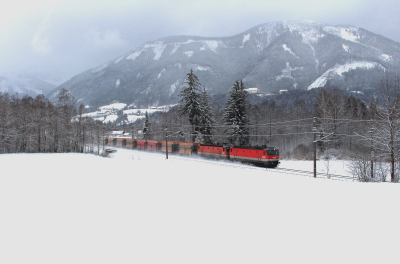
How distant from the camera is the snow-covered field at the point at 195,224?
600 centimetres

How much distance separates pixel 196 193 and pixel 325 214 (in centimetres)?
606

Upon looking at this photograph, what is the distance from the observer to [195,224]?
25.7 ft

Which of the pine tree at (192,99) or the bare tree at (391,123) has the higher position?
the pine tree at (192,99)

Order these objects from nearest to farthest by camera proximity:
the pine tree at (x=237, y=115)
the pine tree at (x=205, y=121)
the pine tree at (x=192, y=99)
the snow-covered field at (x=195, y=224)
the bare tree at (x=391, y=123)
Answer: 1. the snow-covered field at (x=195, y=224)
2. the bare tree at (x=391, y=123)
3. the pine tree at (x=237, y=115)
4. the pine tree at (x=192, y=99)
5. the pine tree at (x=205, y=121)

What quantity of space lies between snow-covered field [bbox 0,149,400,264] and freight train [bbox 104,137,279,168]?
17.1m

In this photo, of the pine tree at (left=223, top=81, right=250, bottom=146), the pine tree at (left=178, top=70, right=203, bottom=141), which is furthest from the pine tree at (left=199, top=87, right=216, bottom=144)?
the pine tree at (left=223, top=81, right=250, bottom=146)

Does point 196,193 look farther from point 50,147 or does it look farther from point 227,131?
point 50,147

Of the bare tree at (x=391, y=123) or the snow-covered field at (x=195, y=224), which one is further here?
the bare tree at (x=391, y=123)

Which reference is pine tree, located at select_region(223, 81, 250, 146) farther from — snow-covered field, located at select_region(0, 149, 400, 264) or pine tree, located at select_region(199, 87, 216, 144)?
snow-covered field, located at select_region(0, 149, 400, 264)

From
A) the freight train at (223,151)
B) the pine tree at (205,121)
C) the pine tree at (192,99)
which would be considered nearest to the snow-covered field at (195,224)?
the freight train at (223,151)

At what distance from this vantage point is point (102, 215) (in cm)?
852

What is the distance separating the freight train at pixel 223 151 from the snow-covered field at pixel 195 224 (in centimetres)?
1709

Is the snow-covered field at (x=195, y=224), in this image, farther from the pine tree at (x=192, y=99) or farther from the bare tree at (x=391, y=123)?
the pine tree at (x=192, y=99)

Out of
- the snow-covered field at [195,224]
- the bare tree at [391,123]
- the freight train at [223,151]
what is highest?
the bare tree at [391,123]
